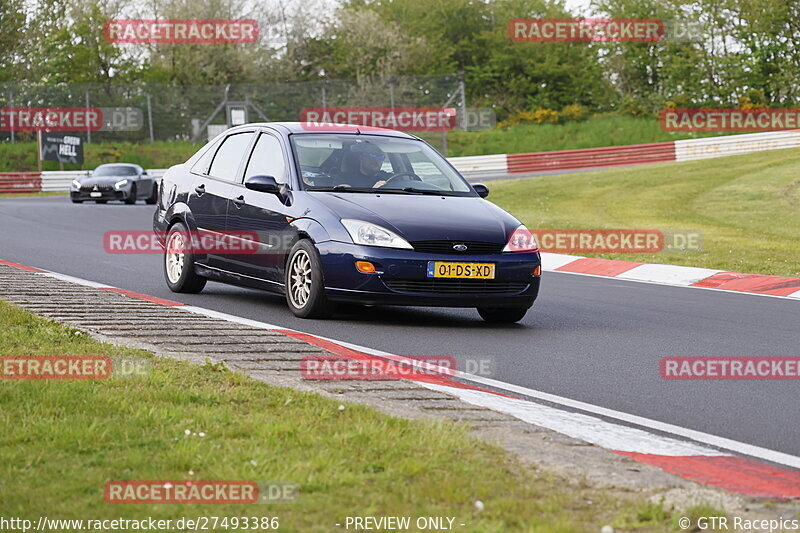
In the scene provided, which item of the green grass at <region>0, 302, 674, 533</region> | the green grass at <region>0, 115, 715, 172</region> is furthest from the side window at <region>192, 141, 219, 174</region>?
the green grass at <region>0, 115, 715, 172</region>

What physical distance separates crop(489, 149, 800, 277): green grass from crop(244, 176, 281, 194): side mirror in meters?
7.52

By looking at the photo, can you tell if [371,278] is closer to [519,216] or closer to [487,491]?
[487,491]

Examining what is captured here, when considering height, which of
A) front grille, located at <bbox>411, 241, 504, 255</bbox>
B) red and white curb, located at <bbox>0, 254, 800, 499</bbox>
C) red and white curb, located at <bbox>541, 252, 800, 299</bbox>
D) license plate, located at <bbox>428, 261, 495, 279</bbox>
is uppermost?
front grille, located at <bbox>411, 241, 504, 255</bbox>

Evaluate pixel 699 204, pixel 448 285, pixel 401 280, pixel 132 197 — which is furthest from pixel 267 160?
pixel 132 197

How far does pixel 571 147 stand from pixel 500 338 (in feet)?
141

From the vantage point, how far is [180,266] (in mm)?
11328

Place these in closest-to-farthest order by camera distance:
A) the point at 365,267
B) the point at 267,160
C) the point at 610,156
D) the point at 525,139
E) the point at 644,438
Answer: the point at 644,438, the point at 365,267, the point at 267,160, the point at 610,156, the point at 525,139

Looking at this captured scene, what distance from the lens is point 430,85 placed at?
46.3m

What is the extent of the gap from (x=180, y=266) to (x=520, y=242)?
11.4 ft

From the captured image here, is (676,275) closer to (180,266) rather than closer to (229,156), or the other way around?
(229,156)

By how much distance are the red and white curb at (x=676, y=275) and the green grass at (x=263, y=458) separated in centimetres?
893

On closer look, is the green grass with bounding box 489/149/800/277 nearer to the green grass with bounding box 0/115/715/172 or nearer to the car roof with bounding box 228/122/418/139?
the car roof with bounding box 228/122/418/139

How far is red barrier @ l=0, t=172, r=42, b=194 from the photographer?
1609 inches

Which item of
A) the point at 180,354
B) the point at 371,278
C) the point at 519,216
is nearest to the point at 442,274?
the point at 371,278
